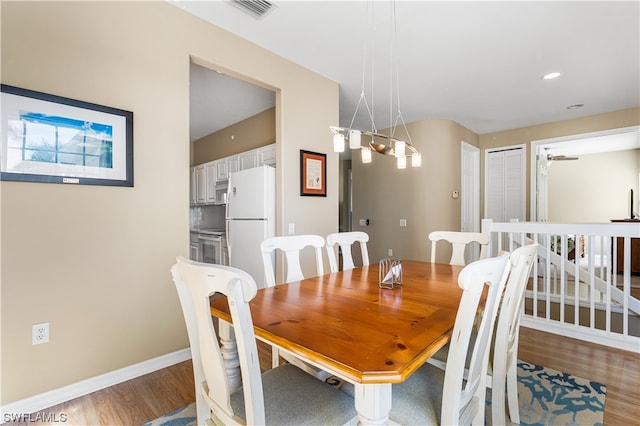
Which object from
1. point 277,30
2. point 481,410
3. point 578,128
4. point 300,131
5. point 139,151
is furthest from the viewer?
point 578,128

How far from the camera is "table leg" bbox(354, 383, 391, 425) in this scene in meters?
0.85

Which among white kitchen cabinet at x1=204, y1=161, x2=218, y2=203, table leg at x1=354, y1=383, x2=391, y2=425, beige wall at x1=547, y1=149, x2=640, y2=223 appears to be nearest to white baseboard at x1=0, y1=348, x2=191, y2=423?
table leg at x1=354, y1=383, x2=391, y2=425

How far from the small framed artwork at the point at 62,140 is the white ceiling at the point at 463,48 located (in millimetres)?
1065

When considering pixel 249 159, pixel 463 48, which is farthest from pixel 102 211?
pixel 463 48

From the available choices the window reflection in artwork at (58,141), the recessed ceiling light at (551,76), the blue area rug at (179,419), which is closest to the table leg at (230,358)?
the blue area rug at (179,419)

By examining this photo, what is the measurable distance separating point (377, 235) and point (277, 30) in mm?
3842

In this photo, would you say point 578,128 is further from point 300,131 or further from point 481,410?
point 481,410

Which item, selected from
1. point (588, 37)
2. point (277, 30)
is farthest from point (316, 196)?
point (588, 37)

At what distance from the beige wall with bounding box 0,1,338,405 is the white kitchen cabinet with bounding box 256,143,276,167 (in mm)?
1154

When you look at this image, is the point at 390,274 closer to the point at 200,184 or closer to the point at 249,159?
the point at 249,159

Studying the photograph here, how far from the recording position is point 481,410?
1257mm

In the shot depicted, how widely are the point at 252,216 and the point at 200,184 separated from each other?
2.58m

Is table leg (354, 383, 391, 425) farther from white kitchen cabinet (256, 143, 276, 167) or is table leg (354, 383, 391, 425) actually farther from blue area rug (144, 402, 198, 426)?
white kitchen cabinet (256, 143, 276, 167)

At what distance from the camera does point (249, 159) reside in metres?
4.14
